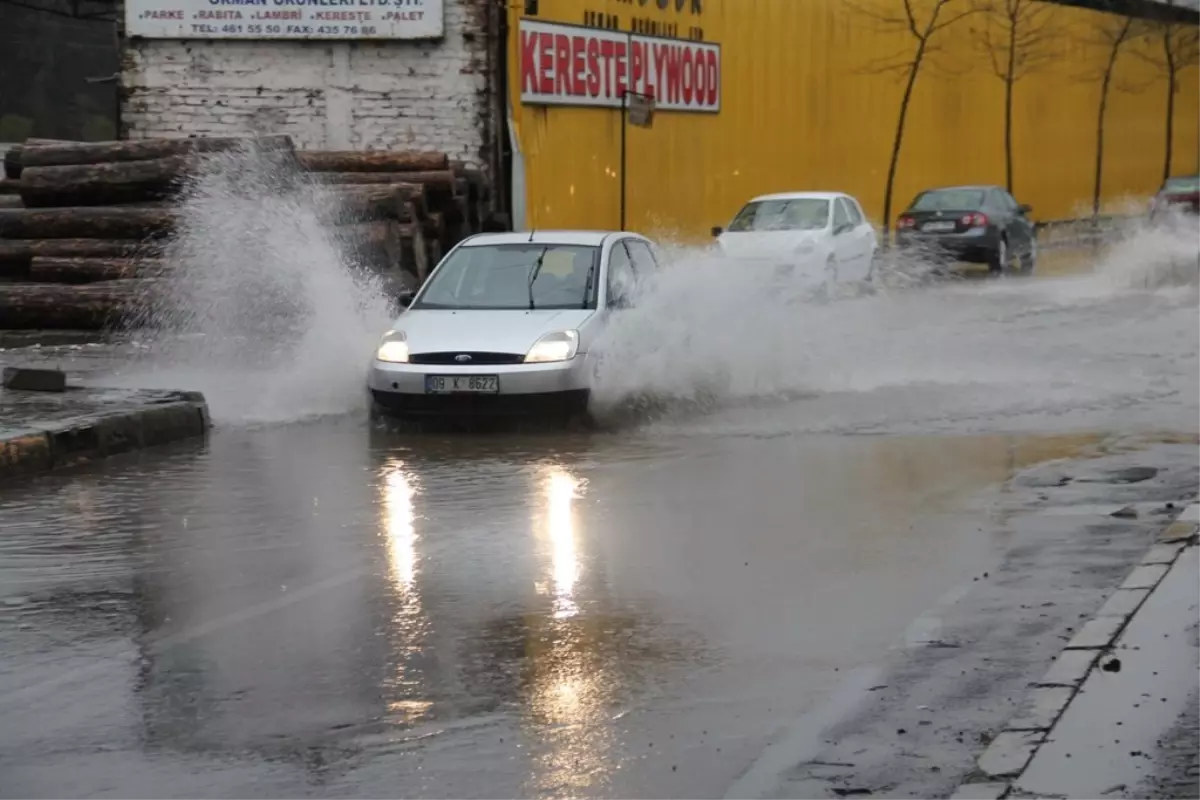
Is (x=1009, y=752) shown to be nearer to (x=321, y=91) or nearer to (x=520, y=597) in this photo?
(x=520, y=597)

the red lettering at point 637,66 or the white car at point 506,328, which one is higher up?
the red lettering at point 637,66

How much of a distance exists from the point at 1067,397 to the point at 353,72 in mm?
14205

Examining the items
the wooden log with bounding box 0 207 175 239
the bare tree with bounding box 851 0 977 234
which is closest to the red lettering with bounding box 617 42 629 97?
the bare tree with bounding box 851 0 977 234

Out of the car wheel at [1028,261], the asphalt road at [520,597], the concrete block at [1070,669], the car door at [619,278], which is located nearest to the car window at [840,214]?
the car wheel at [1028,261]

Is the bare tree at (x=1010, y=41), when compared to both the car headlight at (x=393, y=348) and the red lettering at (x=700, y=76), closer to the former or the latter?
the red lettering at (x=700, y=76)

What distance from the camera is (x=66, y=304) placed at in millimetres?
19484

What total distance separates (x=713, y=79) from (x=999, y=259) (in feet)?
18.9

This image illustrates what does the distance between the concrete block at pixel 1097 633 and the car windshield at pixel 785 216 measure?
1958 cm

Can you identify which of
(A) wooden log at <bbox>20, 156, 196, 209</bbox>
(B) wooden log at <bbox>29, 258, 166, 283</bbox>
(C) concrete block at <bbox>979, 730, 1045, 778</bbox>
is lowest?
(C) concrete block at <bbox>979, 730, 1045, 778</bbox>

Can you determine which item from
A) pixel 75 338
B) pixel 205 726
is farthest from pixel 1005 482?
pixel 75 338

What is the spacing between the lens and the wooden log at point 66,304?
1925 cm

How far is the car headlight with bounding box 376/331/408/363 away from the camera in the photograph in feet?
42.2

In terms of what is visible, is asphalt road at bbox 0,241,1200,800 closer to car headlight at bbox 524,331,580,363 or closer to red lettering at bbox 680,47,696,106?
car headlight at bbox 524,331,580,363

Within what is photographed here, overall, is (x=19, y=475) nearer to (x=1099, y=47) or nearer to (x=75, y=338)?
(x=75, y=338)
